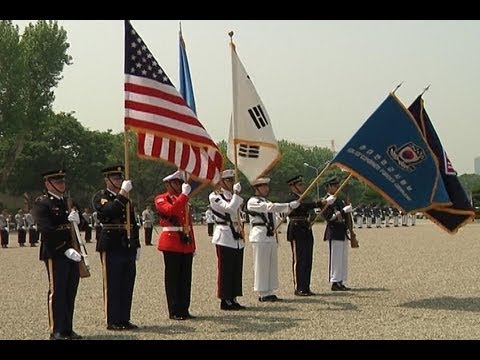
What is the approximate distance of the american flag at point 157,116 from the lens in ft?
28.9

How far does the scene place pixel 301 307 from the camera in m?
10.1

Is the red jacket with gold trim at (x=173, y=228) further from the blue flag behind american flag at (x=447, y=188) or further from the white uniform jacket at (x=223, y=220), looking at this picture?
the blue flag behind american flag at (x=447, y=188)

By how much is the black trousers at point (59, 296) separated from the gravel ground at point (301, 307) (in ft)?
1.07

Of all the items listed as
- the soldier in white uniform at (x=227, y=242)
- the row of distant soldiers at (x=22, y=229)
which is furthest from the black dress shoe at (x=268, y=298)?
the row of distant soldiers at (x=22, y=229)

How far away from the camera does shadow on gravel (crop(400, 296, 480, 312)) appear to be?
9750mm

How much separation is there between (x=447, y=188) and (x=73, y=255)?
5.68 meters

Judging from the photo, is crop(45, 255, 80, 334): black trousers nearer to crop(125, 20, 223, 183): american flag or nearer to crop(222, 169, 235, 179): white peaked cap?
crop(125, 20, 223, 183): american flag

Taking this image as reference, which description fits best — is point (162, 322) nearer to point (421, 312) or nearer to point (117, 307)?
point (117, 307)

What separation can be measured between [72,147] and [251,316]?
57.0m

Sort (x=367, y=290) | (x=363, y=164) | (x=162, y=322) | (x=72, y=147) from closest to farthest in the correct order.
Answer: (x=162, y=322), (x=363, y=164), (x=367, y=290), (x=72, y=147)

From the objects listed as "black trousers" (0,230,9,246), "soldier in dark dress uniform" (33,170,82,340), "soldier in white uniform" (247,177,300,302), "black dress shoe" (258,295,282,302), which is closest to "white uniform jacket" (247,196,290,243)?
"soldier in white uniform" (247,177,300,302)

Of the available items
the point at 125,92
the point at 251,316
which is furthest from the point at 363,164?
the point at 125,92

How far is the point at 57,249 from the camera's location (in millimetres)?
7867

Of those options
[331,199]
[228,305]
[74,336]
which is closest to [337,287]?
[331,199]
